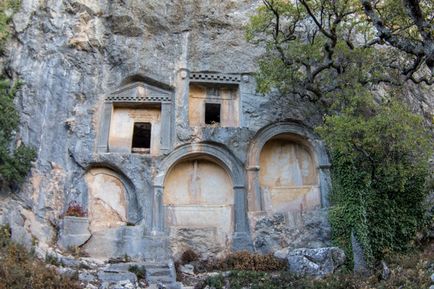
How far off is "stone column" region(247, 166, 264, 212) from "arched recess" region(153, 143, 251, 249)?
21 cm

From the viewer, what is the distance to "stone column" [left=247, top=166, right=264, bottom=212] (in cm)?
1708

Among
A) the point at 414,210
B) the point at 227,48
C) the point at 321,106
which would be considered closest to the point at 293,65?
the point at 321,106

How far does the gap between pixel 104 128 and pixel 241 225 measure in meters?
5.88

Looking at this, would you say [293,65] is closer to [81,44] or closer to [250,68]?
[250,68]

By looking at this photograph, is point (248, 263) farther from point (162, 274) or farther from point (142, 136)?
point (142, 136)

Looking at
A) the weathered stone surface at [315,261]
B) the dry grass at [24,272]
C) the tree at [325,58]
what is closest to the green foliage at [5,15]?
the dry grass at [24,272]

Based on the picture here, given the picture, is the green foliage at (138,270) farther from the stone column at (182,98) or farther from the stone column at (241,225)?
the stone column at (182,98)

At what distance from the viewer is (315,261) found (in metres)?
13.9

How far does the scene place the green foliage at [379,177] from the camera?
13711 mm

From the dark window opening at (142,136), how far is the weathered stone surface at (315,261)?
25.1 feet

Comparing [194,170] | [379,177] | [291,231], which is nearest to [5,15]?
[194,170]

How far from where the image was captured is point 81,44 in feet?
59.1

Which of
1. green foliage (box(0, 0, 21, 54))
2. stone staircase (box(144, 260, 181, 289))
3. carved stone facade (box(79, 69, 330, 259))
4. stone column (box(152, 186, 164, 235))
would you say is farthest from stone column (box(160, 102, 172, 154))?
green foliage (box(0, 0, 21, 54))

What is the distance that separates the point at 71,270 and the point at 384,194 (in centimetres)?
939
